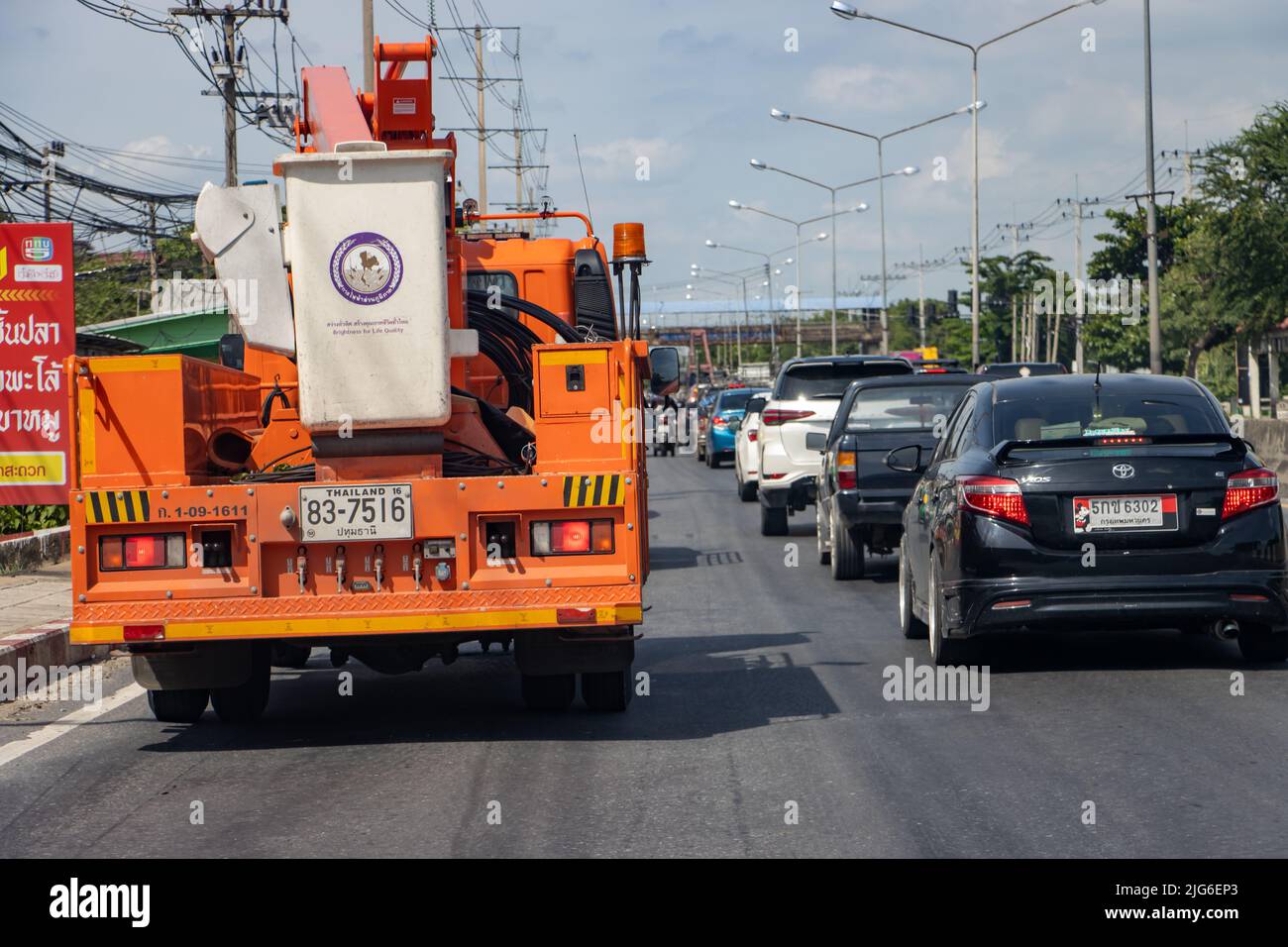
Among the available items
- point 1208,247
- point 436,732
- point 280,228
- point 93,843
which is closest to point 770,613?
point 436,732

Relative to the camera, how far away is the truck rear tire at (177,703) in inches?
352

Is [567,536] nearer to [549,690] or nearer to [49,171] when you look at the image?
[549,690]

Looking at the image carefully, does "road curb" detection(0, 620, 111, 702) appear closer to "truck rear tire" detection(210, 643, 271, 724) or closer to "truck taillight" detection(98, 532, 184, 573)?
"truck rear tire" detection(210, 643, 271, 724)

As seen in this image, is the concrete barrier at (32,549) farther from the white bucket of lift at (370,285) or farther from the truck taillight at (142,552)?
the white bucket of lift at (370,285)

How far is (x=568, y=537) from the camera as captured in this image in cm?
816

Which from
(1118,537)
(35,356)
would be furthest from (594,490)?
(35,356)

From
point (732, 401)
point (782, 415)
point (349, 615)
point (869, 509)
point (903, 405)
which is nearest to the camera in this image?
point (349, 615)

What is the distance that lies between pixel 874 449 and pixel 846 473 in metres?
0.30

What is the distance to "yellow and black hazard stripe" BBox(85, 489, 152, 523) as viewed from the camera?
8102 millimetres

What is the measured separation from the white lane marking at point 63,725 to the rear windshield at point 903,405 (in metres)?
7.24

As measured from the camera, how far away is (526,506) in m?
8.09

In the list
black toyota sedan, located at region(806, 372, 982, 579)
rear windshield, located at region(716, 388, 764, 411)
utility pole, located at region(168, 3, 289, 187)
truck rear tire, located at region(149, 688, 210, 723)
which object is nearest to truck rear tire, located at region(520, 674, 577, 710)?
truck rear tire, located at region(149, 688, 210, 723)

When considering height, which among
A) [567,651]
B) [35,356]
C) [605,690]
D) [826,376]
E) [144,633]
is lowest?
[605,690]
